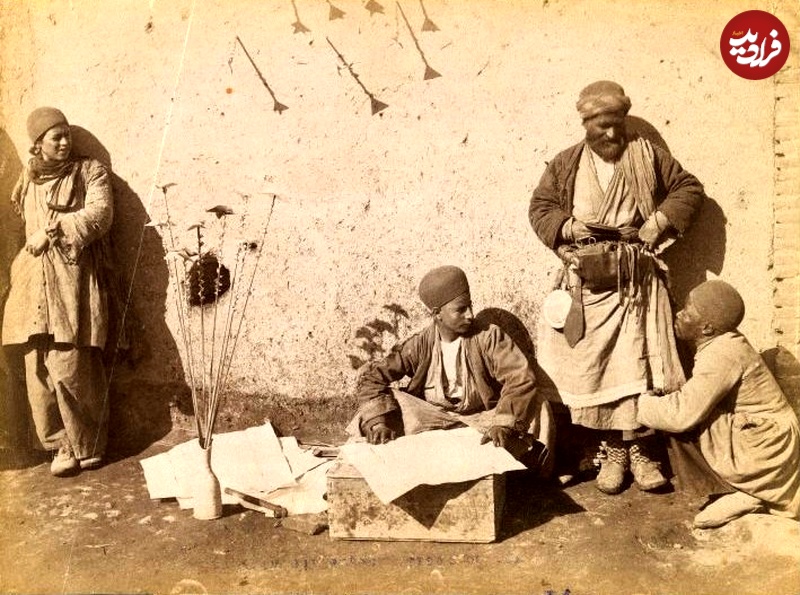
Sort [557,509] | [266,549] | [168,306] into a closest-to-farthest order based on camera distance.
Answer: [266,549], [557,509], [168,306]

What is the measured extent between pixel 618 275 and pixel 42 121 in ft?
12.0

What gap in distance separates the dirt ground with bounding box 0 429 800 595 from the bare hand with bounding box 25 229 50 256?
63.0 inches

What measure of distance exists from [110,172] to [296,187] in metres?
1.29

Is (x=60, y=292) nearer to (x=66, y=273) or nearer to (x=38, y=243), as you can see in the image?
(x=66, y=273)

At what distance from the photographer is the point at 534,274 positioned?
5.41 metres

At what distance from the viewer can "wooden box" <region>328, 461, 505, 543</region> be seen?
4.31 meters

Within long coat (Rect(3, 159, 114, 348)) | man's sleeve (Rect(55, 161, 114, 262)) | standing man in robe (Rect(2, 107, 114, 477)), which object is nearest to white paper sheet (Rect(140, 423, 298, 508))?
standing man in robe (Rect(2, 107, 114, 477))

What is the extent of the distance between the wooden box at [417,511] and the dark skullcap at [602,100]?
6.93 ft

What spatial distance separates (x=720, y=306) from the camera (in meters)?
4.52

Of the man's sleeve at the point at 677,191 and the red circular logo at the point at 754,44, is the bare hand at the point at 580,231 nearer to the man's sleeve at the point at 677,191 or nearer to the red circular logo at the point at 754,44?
the man's sleeve at the point at 677,191

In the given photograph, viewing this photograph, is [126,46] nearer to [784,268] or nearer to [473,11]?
[473,11]

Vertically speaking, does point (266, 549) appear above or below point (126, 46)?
below

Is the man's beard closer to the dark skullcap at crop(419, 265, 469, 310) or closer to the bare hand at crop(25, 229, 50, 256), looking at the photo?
the dark skullcap at crop(419, 265, 469, 310)

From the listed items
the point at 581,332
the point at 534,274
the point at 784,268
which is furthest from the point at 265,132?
the point at 784,268
